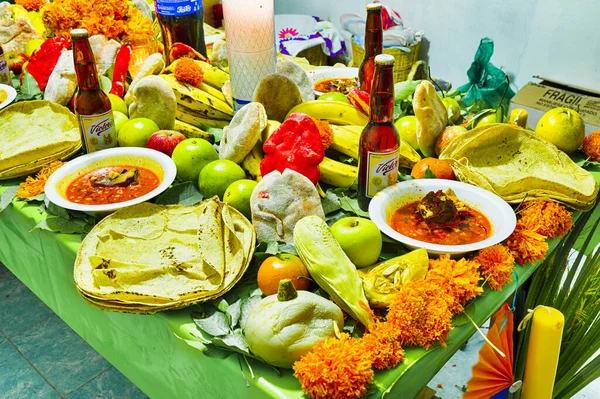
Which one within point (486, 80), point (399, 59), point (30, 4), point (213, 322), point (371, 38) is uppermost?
point (371, 38)

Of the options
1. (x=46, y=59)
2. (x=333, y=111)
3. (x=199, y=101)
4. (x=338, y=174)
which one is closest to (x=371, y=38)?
(x=333, y=111)

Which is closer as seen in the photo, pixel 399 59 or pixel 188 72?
pixel 188 72

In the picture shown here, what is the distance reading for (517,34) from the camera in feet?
10.4

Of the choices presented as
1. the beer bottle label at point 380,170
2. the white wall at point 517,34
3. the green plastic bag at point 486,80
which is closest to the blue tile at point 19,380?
the beer bottle label at point 380,170

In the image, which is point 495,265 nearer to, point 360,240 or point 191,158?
point 360,240

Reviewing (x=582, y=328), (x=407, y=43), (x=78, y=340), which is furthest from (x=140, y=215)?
(x=407, y=43)

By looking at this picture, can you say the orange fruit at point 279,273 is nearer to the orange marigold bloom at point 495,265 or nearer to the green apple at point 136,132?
the orange marigold bloom at point 495,265

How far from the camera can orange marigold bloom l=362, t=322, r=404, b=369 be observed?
0.90 m

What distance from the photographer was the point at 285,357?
0.90 m

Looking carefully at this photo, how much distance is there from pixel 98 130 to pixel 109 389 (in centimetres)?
103

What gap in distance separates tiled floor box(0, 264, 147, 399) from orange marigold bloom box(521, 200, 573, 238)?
1486mm

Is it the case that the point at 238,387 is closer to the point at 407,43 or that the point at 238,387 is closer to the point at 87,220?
the point at 87,220

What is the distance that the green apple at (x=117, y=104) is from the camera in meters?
1.70

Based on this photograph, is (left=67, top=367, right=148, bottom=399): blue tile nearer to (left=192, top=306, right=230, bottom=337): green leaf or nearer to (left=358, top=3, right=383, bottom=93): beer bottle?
(left=192, top=306, right=230, bottom=337): green leaf
